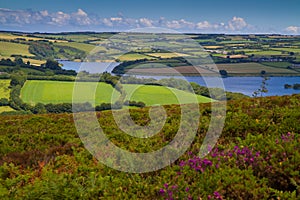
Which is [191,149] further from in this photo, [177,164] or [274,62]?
[274,62]

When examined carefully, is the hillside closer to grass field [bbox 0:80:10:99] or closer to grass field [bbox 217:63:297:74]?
grass field [bbox 0:80:10:99]

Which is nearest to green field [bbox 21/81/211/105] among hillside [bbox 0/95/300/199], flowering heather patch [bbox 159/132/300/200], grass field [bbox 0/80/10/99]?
grass field [bbox 0/80/10/99]

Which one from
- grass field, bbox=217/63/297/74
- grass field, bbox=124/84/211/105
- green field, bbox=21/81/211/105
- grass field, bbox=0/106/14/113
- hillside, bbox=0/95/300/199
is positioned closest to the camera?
hillside, bbox=0/95/300/199

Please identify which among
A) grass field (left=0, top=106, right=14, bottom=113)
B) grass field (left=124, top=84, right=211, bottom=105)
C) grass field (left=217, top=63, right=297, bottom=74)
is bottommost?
grass field (left=0, top=106, right=14, bottom=113)

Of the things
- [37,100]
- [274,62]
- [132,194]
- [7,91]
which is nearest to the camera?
[132,194]

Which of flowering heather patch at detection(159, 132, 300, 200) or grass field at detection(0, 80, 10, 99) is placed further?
grass field at detection(0, 80, 10, 99)

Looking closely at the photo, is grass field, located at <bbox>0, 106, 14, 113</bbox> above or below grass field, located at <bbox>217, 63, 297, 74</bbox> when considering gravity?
below

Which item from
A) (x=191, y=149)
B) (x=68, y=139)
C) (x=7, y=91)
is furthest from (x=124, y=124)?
(x=7, y=91)

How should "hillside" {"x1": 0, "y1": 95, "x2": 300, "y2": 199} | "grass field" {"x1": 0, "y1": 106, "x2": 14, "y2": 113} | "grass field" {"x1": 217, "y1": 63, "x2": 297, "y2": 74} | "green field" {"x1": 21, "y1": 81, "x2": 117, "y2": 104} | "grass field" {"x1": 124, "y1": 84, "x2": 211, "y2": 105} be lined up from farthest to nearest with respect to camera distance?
"grass field" {"x1": 217, "y1": 63, "x2": 297, "y2": 74}, "green field" {"x1": 21, "y1": 81, "x2": 117, "y2": 104}, "grass field" {"x1": 0, "y1": 106, "x2": 14, "y2": 113}, "grass field" {"x1": 124, "y1": 84, "x2": 211, "y2": 105}, "hillside" {"x1": 0, "y1": 95, "x2": 300, "y2": 199}
